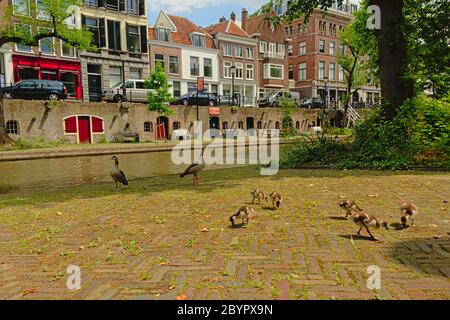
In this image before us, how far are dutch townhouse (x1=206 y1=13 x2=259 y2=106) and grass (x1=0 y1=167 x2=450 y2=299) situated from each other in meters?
41.4

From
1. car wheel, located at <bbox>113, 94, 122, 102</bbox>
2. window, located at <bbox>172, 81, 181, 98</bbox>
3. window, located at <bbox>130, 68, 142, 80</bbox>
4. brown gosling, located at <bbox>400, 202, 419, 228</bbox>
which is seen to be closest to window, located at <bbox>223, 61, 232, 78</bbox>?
window, located at <bbox>172, 81, 181, 98</bbox>

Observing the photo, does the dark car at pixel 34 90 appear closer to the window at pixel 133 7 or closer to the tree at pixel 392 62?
the window at pixel 133 7

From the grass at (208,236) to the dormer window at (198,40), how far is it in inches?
1604

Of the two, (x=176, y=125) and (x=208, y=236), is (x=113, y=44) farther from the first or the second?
(x=208, y=236)

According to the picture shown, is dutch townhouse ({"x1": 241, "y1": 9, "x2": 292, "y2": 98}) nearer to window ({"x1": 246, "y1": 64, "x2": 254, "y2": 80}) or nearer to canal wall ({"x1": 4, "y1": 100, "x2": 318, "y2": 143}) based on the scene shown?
window ({"x1": 246, "y1": 64, "x2": 254, "y2": 80})

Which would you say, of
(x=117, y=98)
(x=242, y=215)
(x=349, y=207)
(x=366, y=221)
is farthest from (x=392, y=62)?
(x=117, y=98)

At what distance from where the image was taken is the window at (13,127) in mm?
26266

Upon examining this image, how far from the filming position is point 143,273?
3.38 metres

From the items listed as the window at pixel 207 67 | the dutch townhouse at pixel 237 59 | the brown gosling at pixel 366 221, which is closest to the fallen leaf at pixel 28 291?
the brown gosling at pixel 366 221

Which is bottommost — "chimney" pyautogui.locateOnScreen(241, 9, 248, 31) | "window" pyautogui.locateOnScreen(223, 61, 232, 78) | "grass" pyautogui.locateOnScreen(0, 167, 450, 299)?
A: "grass" pyautogui.locateOnScreen(0, 167, 450, 299)

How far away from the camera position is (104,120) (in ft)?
102

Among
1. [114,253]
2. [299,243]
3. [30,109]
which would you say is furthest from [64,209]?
[30,109]

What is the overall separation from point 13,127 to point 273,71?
38014 millimetres

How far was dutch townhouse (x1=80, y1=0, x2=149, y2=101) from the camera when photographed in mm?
36250
